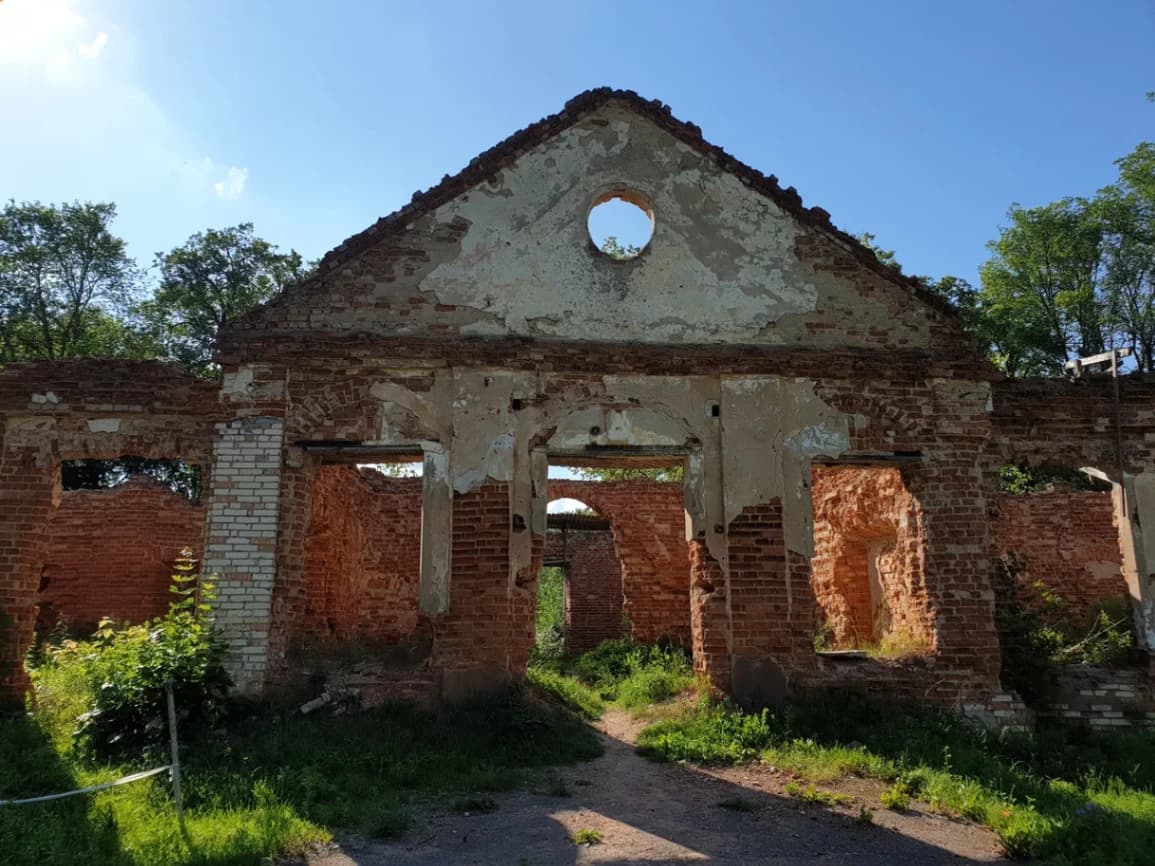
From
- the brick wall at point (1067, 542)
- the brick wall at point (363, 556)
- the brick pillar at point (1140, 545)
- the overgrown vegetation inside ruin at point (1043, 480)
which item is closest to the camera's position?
the brick pillar at point (1140, 545)

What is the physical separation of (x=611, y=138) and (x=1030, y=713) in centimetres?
770

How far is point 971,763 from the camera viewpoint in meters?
7.35

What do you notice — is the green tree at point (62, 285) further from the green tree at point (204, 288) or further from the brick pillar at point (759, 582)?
the brick pillar at point (759, 582)

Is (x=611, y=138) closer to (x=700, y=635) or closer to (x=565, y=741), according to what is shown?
(x=700, y=635)

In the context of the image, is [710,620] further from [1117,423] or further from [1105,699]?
[1117,423]

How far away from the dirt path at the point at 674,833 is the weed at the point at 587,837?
1.8 inches

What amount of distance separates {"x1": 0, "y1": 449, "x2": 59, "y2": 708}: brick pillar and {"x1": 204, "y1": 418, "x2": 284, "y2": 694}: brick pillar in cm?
199

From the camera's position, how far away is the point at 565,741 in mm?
7969

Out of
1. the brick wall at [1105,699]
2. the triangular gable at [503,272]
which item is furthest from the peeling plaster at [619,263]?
the brick wall at [1105,699]

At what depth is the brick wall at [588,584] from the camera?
16797 mm

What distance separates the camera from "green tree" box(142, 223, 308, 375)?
25500mm

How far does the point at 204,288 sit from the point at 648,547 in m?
17.6

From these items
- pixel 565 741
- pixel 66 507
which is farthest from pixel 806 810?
pixel 66 507

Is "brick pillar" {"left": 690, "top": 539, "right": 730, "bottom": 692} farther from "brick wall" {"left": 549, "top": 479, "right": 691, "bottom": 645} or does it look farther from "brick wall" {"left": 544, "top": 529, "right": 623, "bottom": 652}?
"brick wall" {"left": 544, "top": 529, "right": 623, "bottom": 652}
